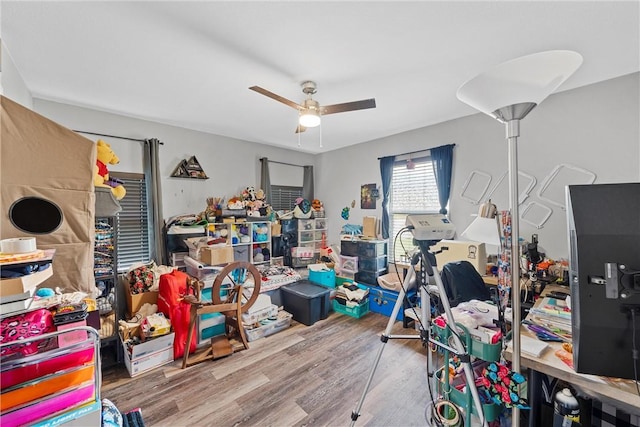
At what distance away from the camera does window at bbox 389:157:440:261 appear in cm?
330

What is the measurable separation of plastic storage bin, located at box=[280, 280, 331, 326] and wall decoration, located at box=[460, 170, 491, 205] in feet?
6.67

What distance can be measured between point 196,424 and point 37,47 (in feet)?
8.65

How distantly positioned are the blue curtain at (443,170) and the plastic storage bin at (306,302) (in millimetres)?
1834

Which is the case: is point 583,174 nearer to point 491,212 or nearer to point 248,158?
point 491,212

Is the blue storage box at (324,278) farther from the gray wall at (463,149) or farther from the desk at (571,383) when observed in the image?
the desk at (571,383)

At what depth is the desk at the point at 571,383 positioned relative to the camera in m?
0.80

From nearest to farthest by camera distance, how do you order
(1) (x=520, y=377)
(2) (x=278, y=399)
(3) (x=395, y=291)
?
1. (1) (x=520, y=377)
2. (2) (x=278, y=399)
3. (3) (x=395, y=291)

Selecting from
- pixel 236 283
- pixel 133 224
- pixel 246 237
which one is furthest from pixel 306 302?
pixel 133 224

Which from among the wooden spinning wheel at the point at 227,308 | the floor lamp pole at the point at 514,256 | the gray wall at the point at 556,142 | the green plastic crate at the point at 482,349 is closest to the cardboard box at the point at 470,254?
the gray wall at the point at 556,142

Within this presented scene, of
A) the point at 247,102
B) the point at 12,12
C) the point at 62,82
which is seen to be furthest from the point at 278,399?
the point at 62,82

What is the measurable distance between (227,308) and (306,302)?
0.92 metres

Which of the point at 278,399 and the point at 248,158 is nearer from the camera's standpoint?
the point at 278,399

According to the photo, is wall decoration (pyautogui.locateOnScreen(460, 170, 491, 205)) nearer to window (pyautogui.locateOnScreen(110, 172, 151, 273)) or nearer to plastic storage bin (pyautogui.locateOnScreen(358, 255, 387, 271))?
plastic storage bin (pyautogui.locateOnScreen(358, 255, 387, 271))

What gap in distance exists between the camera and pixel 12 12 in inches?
52.4
